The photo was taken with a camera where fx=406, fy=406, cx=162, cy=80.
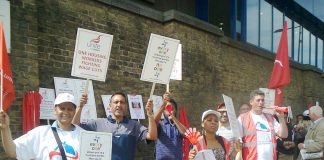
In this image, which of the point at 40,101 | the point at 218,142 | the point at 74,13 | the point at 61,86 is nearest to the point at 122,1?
the point at 74,13

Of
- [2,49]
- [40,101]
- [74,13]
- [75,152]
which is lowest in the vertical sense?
[75,152]

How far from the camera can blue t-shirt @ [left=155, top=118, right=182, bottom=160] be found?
210 inches

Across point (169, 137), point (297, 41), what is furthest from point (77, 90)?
point (297, 41)

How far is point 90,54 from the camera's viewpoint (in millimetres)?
4590

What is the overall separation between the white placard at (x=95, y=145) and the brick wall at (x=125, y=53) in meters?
2.40

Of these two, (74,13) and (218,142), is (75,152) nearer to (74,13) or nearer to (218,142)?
(218,142)

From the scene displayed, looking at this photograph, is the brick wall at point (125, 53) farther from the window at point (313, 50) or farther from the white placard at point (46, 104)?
the window at point (313, 50)

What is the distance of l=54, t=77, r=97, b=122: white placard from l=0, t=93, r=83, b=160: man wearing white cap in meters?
2.92

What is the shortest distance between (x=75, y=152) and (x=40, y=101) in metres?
2.60

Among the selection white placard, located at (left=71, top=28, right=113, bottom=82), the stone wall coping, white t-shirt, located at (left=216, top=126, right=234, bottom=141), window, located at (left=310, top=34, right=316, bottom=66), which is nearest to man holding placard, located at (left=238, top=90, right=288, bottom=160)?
white t-shirt, located at (left=216, top=126, right=234, bottom=141)

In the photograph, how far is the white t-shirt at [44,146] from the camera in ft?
11.6

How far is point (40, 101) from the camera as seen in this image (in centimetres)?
602

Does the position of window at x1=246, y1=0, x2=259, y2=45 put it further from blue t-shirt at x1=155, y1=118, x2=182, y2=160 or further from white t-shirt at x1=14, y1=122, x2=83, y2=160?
white t-shirt at x1=14, y1=122, x2=83, y2=160

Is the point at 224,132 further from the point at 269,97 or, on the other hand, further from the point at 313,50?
the point at 313,50
